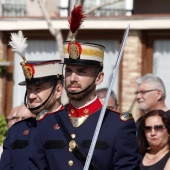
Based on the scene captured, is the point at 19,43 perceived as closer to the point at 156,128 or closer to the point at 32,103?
the point at 32,103

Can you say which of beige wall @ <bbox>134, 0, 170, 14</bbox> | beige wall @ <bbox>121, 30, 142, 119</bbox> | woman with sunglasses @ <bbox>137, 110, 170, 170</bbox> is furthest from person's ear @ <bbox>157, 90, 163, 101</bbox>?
beige wall @ <bbox>134, 0, 170, 14</bbox>

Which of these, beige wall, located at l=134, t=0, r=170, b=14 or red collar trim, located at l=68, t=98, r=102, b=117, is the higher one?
beige wall, located at l=134, t=0, r=170, b=14

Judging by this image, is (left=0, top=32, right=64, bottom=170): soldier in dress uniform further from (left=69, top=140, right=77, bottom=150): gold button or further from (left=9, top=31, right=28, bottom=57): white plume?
(left=69, top=140, right=77, bottom=150): gold button

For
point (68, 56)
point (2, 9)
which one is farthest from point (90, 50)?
point (2, 9)

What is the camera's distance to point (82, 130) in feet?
21.5

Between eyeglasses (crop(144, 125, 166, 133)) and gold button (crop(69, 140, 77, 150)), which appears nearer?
gold button (crop(69, 140, 77, 150))

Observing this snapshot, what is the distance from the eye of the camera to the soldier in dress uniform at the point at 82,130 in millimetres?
6418

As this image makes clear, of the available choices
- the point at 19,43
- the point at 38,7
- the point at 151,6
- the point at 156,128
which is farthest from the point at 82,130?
the point at 151,6

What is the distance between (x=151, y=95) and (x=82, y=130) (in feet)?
11.3

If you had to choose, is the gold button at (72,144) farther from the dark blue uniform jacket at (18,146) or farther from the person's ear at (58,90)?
the person's ear at (58,90)

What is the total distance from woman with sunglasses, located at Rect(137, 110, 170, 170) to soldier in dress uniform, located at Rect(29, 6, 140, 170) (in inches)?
65.2

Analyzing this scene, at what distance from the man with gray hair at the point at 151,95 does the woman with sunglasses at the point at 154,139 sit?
4.64 ft

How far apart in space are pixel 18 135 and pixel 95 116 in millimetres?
1060

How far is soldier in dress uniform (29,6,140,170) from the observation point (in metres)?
6.42
